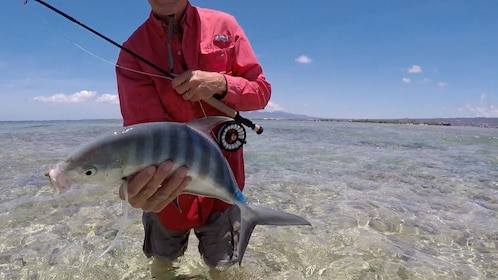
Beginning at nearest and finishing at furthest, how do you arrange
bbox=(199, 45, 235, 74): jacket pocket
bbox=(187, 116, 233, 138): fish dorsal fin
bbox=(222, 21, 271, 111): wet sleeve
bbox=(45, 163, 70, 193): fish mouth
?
bbox=(45, 163, 70, 193): fish mouth → bbox=(187, 116, 233, 138): fish dorsal fin → bbox=(222, 21, 271, 111): wet sleeve → bbox=(199, 45, 235, 74): jacket pocket

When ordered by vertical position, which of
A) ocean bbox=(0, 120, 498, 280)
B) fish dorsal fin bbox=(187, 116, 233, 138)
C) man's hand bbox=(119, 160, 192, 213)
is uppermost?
fish dorsal fin bbox=(187, 116, 233, 138)

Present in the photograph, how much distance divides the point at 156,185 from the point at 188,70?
3.09 ft

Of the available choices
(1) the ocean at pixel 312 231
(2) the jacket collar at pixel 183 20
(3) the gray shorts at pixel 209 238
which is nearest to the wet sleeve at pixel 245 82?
(2) the jacket collar at pixel 183 20

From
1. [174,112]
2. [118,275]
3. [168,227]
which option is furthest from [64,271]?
[174,112]

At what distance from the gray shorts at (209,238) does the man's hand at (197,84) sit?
1.20 metres

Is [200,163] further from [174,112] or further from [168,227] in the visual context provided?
[168,227]

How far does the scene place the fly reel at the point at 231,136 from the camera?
305cm

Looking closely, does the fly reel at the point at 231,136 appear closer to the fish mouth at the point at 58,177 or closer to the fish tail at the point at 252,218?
the fish tail at the point at 252,218

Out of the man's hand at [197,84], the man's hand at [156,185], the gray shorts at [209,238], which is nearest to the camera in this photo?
the man's hand at [156,185]

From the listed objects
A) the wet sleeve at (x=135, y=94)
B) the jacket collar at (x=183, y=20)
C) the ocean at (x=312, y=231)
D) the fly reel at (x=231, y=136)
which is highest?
the jacket collar at (x=183, y=20)

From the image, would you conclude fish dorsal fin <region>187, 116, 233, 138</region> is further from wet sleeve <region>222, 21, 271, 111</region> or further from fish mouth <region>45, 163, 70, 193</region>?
fish mouth <region>45, 163, 70, 193</region>

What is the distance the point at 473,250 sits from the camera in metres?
4.86

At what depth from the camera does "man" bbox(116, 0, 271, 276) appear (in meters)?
2.99

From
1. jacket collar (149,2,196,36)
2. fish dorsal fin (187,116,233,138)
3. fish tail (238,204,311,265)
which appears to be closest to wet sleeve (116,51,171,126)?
jacket collar (149,2,196,36)
